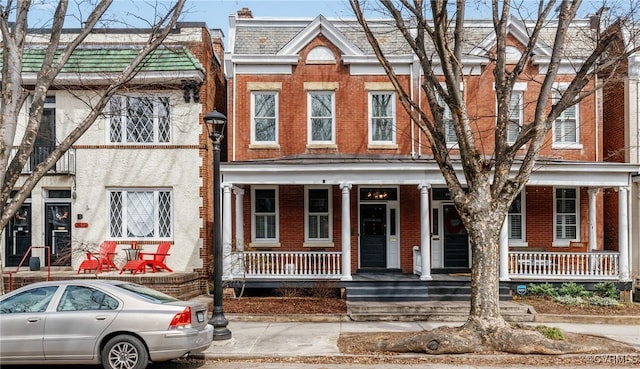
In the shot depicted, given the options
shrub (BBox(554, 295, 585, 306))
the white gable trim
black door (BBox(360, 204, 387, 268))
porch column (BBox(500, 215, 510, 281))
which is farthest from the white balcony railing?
shrub (BBox(554, 295, 585, 306))

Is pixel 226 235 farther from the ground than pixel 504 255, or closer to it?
farther from the ground

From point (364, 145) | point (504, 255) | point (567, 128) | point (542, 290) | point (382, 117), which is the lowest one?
point (542, 290)

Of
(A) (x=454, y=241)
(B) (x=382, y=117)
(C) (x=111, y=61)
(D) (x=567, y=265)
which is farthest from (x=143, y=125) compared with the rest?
(D) (x=567, y=265)

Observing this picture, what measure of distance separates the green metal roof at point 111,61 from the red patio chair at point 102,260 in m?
5.29

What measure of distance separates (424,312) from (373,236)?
4633mm

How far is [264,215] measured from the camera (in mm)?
17672

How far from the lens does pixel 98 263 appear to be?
15.7m

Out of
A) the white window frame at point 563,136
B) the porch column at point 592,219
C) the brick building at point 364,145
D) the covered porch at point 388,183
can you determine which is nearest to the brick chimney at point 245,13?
the brick building at point 364,145

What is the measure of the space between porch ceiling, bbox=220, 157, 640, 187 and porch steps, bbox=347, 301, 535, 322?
11.6ft

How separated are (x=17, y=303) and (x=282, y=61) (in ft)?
36.5

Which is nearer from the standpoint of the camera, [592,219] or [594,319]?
[594,319]

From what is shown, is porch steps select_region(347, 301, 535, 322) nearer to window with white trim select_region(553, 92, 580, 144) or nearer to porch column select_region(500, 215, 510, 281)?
porch column select_region(500, 215, 510, 281)

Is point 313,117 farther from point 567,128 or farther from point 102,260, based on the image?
point 567,128

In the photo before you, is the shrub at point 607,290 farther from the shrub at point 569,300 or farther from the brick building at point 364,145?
the brick building at point 364,145
